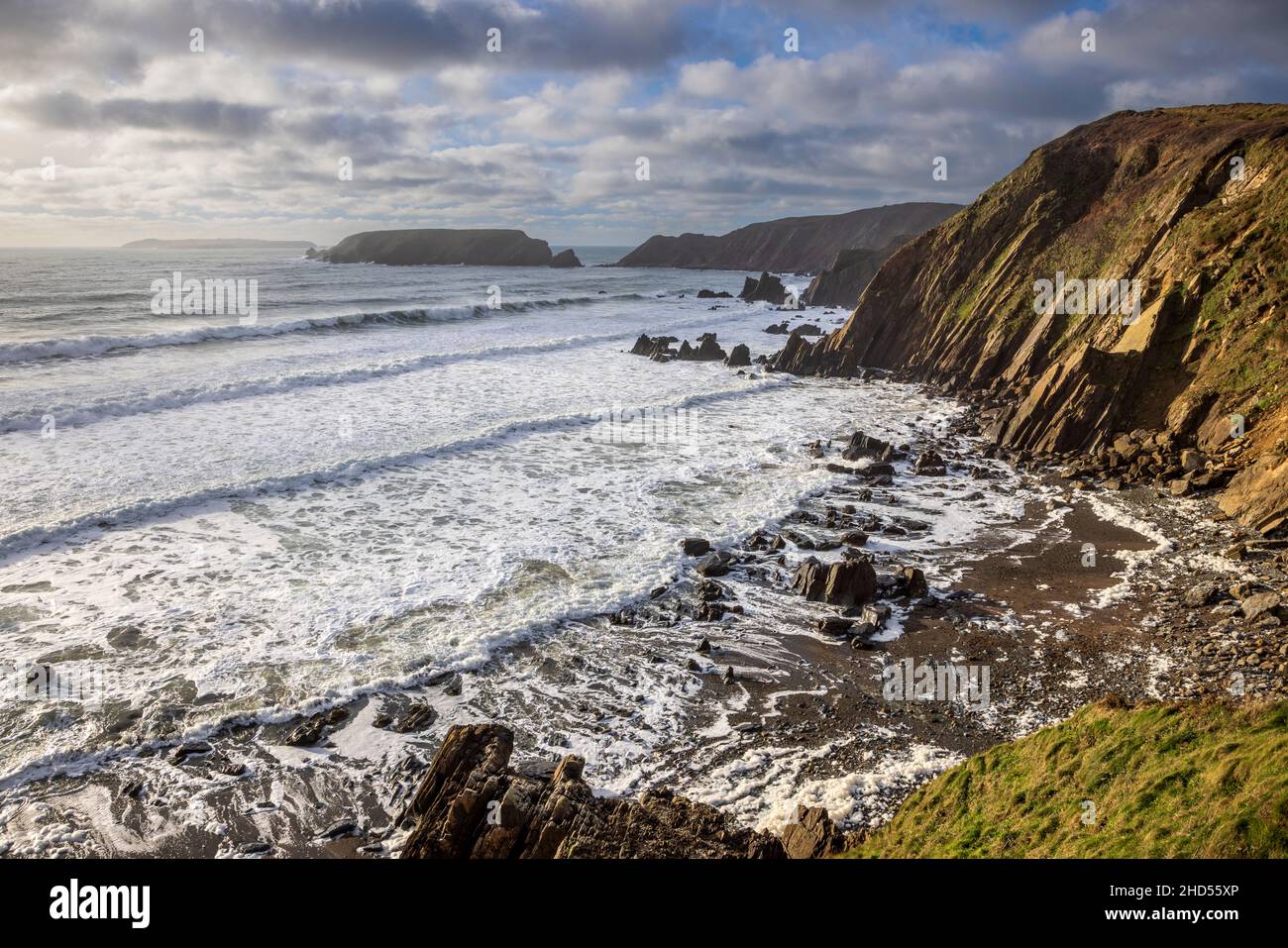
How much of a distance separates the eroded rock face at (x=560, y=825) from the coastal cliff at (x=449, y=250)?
173994mm

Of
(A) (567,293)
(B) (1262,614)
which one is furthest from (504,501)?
(A) (567,293)

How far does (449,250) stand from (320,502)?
173m

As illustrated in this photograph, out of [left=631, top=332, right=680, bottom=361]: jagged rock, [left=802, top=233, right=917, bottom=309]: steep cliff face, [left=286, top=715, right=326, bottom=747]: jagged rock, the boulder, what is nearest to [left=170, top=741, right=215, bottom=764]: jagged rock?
[left=286, top=715, right=326, bottom=747]: jagged rock

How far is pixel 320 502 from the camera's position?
2098cm

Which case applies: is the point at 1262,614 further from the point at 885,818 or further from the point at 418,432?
the point at 418,432

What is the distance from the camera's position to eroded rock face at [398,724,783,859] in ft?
24.2

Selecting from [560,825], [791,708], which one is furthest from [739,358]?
[560,825]

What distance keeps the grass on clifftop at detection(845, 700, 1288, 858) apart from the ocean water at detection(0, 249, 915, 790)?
8.43 metres

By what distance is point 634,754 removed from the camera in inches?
427

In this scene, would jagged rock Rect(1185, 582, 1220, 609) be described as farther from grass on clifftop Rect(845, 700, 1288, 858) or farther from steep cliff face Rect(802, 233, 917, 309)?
steep cliff face Rect(802, 233, 917, 309)

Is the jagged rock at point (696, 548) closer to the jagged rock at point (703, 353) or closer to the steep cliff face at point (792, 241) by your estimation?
the jagged rock at point (703, 353)

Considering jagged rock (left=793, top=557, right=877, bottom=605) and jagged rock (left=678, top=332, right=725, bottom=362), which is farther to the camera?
jagged rock (left=678, top=332, right=725, bottom=362)

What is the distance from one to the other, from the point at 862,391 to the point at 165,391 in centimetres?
3382

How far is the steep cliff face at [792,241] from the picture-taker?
144500 mm
